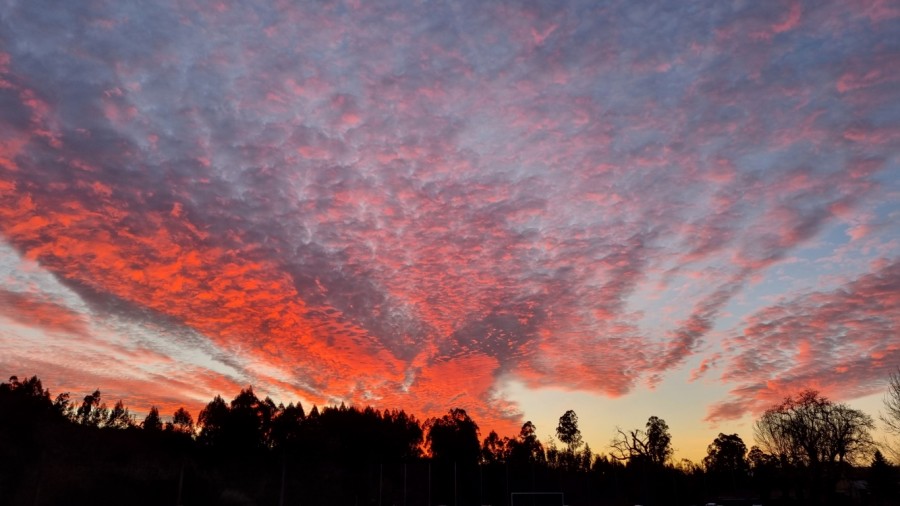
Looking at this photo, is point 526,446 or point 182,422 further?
point 526,446

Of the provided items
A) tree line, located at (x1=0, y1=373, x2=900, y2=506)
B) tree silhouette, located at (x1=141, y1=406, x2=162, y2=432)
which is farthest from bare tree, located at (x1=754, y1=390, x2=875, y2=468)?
tree silhouette, located at (x1=141, y1=406, x2=162, y2=432)

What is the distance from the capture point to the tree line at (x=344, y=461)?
99.8 feet

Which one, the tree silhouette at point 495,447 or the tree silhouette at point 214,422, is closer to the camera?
the tree silhouette at point 214,422

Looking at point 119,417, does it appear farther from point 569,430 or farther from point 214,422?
point 569,430

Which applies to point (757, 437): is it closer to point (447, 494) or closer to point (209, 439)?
point (447, 494)

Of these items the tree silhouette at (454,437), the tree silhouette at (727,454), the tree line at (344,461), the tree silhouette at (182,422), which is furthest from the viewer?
the tree silhouette at (727,454)

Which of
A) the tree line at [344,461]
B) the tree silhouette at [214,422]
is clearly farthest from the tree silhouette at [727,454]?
the tree silhouette at [214,422]

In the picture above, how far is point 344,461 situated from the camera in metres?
52.0

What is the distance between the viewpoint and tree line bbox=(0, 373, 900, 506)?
3042 cm

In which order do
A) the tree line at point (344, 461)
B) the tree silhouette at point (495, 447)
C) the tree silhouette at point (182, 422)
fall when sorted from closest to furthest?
1. the tree line at point (344, 461)
2. the tree silhouette at point (182, 422)
3. the tree silhouette at point (495, 447)

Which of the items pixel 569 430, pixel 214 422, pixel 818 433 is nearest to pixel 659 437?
pixel 569 430

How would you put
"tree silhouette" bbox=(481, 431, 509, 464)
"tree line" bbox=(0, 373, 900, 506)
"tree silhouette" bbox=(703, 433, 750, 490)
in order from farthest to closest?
"tree silhouette" bbox=(703, 433, 750, 490) < "tree silhouette" bbox=(481, 431, 509, 464) < "tree line" bbox=(0, 373, 900, 506)

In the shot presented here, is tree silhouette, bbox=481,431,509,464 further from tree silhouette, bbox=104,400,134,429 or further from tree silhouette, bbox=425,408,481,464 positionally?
tree silhouette, bbox=104,400,134,429

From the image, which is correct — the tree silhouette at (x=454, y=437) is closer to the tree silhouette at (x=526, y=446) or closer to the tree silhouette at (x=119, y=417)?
the tree silhouette at (x=526, y=446)
